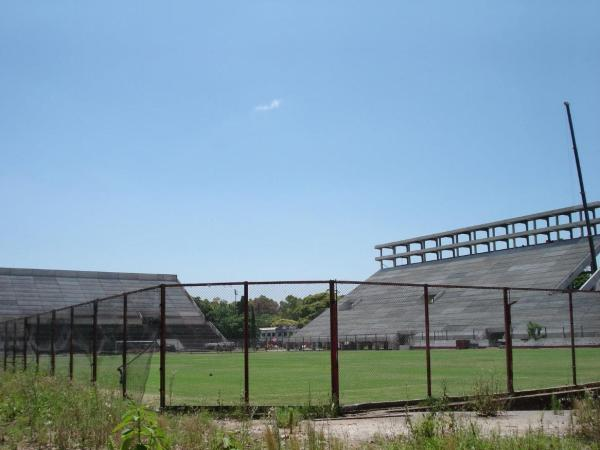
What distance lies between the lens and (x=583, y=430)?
376 inches

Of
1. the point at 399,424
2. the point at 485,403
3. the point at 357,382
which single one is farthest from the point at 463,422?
the point at 357,382

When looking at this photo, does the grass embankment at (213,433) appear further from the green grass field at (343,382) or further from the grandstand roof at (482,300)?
the grandstand roof at (482,300)

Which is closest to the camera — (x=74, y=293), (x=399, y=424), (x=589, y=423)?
(x=589, y=423)

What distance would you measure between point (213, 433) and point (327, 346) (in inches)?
2078

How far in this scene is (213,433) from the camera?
9.38 meters

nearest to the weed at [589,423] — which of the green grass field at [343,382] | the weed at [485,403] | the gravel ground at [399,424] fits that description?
the gravel ground at [399,424]

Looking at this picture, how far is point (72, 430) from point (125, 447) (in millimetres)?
4060

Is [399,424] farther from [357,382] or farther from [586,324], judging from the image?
[586,324]

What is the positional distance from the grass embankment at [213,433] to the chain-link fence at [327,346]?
194cm

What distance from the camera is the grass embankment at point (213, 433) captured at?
8438 mm

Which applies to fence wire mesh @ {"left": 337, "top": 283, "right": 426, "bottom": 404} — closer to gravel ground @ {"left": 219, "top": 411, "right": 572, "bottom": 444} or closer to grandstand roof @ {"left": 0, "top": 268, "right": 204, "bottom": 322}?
gravel ground @ {"left": 219, "top": 411, "right": 572, "bottom": 444}

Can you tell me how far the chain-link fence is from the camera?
16.0 meters

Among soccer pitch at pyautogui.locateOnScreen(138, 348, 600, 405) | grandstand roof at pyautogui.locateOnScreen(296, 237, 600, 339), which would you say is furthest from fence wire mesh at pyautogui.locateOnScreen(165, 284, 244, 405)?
grandstand roof at pyautogui.locateOnScreen(296, 237, 600, 339)

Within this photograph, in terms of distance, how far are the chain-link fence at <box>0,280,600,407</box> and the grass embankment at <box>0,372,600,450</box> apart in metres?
1.94
